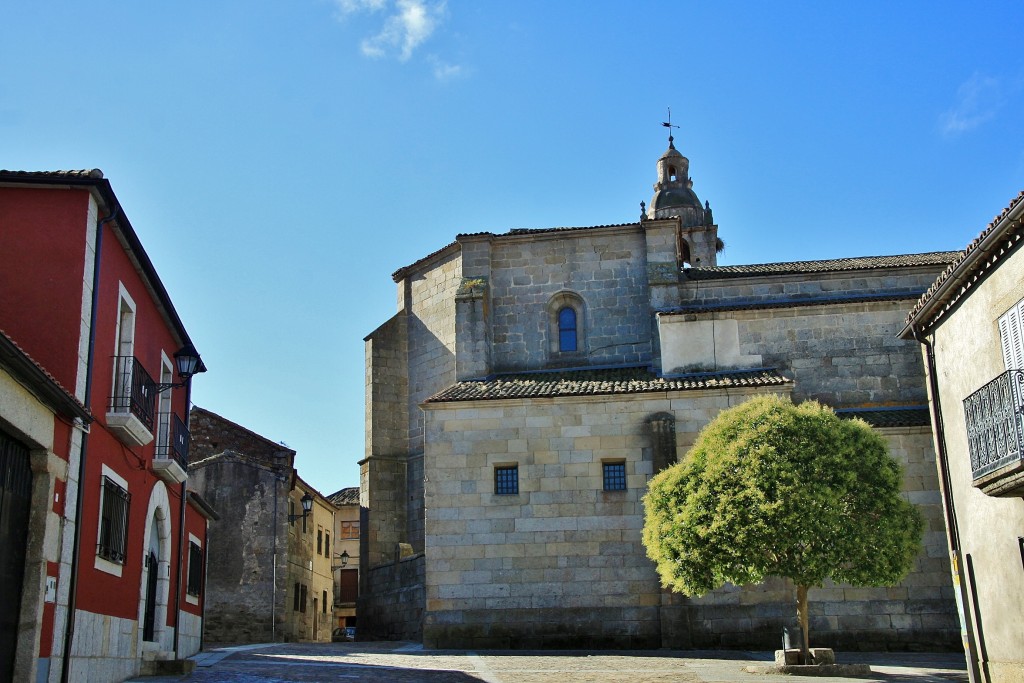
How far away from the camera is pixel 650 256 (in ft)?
90.2

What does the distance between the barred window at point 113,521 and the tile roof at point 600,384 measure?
9700mm

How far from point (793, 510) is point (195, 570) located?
1201 cm

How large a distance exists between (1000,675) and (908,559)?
2844 mm

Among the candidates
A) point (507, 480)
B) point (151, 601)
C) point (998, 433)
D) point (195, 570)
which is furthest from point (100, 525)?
point (507, 480)

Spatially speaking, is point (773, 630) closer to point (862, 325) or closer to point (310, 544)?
point (862, 325)

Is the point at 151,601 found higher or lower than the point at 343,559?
lower

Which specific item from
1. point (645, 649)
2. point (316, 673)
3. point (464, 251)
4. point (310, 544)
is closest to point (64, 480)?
point (316, 673)

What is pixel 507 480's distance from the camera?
74.5 ft

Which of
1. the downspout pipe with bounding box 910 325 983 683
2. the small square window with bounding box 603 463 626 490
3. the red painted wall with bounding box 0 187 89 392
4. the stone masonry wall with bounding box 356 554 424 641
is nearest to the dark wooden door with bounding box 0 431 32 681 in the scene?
the red painted wall with bounding box 0 187 89 392

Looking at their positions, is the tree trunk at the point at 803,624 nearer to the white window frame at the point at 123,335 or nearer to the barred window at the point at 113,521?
the barred window at the point at 113,521

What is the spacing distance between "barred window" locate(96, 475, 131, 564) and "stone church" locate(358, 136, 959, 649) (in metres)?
8.98

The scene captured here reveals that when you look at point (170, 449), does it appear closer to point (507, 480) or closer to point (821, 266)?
point (507, 480)

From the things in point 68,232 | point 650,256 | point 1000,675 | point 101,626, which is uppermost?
point 650,256

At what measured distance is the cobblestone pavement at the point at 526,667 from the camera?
1452cm
